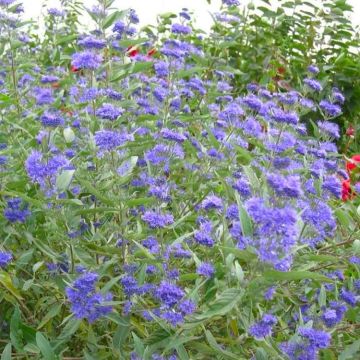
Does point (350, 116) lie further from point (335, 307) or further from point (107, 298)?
point (107, 298)

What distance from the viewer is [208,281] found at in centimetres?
218

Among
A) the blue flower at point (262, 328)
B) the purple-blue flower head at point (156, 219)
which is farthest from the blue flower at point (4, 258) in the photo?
the blue flower at point (262, 328)

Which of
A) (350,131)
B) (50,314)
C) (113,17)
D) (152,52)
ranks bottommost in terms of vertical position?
(350,131)

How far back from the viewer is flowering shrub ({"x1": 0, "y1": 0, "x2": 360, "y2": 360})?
6.79 feet

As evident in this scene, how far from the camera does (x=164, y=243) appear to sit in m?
2.51

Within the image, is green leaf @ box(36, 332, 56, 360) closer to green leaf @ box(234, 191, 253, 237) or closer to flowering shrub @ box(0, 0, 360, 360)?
flowering shrub @ box(0, 0, 360, 360)

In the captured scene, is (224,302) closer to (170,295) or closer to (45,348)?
(170,295)

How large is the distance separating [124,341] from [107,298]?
0.21m

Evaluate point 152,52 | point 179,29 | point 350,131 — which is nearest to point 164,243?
point 179,29

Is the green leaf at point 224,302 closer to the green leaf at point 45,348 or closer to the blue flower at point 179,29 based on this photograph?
the green leaf at point 45,348

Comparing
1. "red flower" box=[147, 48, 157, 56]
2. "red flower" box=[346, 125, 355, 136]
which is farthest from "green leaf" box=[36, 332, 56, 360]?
"red flower" box=[346, 125, 355, 136]

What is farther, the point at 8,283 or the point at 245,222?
the point at 8,283

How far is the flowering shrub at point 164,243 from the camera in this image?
81.4 inches

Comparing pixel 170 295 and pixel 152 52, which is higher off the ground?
pixel 170 295
